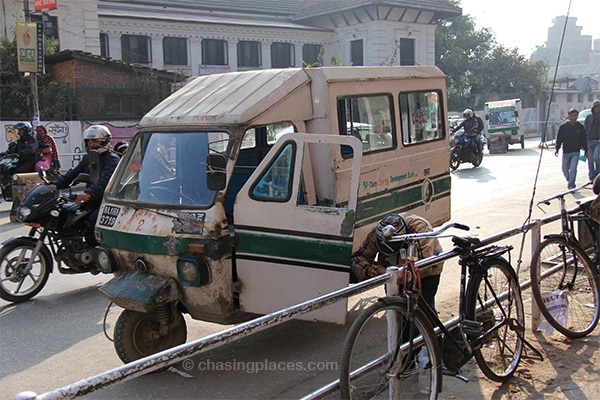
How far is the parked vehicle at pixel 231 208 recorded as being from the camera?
15.0 feet

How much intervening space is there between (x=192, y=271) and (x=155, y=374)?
90 centimetres

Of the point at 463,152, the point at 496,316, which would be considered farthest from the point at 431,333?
the point at 463,152

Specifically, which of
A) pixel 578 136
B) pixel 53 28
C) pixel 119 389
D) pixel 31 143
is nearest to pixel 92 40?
pixel 53 28

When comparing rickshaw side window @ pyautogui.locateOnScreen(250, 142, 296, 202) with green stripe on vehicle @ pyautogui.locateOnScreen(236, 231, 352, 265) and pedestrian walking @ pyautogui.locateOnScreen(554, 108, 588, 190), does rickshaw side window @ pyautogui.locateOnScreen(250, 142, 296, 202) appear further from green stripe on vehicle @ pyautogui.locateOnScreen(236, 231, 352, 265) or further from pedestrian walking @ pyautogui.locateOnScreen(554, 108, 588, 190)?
pedestrian walking @ pyautogui.locateOnScreen(554, 108, 588, 190)

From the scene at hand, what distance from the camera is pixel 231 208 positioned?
507cm

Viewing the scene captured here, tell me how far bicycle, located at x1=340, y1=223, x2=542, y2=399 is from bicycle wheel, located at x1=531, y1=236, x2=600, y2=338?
626mm

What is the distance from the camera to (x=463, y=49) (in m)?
46.6

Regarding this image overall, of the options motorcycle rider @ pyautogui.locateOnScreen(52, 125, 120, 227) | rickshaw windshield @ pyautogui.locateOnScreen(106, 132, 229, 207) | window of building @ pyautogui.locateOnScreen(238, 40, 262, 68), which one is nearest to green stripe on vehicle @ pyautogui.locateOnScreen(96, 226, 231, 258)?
rickshaw windshield @ pyautogui.locateOnScreen(106, 132, 229, 207)

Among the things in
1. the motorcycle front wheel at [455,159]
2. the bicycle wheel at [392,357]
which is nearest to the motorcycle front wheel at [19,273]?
the bicycle wheel at [392,357]

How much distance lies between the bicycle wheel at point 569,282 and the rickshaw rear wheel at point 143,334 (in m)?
2.88

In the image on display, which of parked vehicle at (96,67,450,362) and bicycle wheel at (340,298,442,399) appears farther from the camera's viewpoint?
parked vehicle at (96,67,450,362)

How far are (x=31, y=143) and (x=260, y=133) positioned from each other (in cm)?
796

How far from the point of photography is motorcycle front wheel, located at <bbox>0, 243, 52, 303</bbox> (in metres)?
6.61

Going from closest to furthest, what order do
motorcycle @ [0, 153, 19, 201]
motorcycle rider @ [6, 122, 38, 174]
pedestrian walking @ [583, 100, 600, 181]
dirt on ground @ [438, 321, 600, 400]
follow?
dirt on ground @ [438, 321, 600, 400] < motorcycle rider @ [6, 122, 38, 174] < pedestrian walking @ [583, 100, 600, 181] < motorcycle @ [0, 153, 19, 201]
